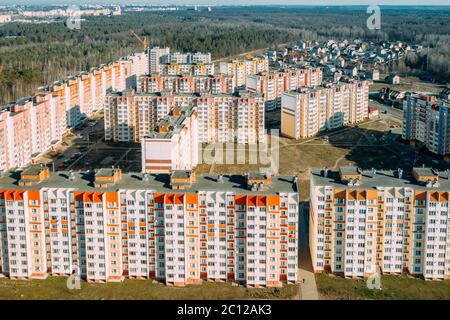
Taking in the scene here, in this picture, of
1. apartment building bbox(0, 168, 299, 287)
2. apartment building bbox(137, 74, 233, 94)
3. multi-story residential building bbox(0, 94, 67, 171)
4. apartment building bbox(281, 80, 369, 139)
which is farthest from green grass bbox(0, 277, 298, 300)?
apartment building bbox(137, 74, 233, 94)

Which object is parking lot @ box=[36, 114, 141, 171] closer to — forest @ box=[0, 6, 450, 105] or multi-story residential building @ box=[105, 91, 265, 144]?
multi-story residential building @ box=[105, 91, 265, 144]

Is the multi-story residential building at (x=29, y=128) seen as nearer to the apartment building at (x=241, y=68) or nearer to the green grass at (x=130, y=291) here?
the green grass at (x=130, y=291)

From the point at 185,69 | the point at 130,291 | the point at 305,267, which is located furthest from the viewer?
the point at 185,69

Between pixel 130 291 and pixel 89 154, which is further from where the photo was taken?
pixel 89 154

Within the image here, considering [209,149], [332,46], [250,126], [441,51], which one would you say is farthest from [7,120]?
[332,46]

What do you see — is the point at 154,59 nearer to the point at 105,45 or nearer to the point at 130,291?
the point at 105,45

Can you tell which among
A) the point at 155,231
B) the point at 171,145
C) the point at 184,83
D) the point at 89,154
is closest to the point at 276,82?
the point at 184,83
